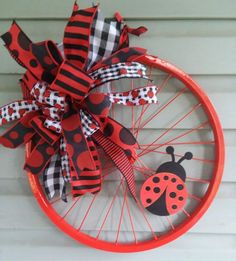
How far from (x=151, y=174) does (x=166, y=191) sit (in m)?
0.06

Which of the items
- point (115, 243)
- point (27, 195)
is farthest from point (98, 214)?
point (27, 195)

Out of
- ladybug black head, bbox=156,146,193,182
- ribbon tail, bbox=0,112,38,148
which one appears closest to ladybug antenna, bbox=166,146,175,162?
ladybug black head, bbox=156,146,193,182

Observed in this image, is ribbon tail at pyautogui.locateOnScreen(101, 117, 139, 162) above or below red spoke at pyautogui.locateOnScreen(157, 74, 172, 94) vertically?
below

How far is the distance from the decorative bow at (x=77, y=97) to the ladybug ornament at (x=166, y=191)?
65mm

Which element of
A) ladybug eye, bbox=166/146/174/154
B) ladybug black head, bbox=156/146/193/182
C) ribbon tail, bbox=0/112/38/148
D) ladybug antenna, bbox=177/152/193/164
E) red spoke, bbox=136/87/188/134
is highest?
red spoke, bbox=136/87/188/134

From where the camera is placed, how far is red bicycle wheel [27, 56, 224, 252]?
64 centimetres

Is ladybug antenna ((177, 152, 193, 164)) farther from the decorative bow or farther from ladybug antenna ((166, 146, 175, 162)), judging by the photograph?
the decorative bow

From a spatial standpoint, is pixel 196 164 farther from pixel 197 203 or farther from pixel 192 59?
pixel 192 59

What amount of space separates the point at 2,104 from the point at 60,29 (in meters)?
0.24

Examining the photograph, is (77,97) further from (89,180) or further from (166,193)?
(166,193)

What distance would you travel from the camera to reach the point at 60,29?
64 centimetres

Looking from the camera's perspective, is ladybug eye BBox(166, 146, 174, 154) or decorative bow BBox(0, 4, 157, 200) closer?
decorative bow BBox(0, 4, 157, 200)

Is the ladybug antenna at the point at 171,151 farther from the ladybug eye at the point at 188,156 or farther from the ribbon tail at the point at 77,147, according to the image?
the ribbon tail at the point at 77,147

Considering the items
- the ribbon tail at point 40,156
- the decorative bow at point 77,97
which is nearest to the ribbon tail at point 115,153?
the decorative bow at point 77,97
